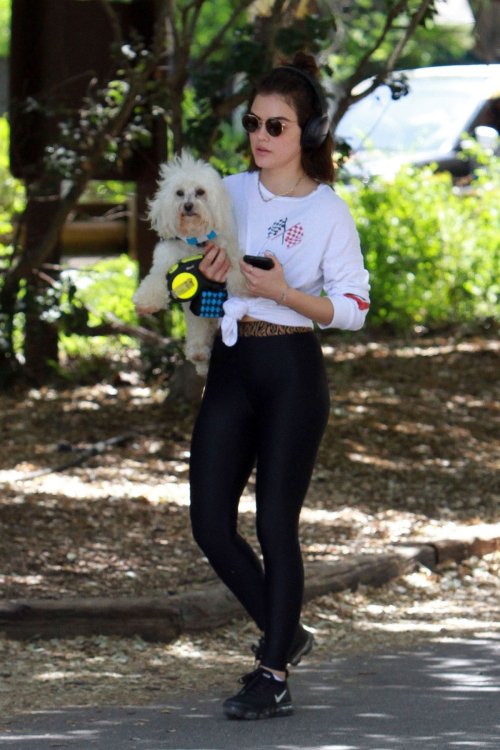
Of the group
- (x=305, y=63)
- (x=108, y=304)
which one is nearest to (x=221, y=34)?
(x=108, y=304)

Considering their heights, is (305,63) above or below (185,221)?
above

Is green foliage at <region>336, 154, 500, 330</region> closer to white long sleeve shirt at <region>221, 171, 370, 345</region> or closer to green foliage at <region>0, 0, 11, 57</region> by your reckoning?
white long sleeve shirt at <region>221, 171, 370, 345</region>

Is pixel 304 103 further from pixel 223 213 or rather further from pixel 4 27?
pixel 4 27

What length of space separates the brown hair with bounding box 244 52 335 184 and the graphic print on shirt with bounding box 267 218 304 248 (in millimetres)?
223

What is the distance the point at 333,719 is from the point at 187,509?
8.94 ft

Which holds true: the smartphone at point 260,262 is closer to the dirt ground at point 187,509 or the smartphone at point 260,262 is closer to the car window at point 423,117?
the dirt ground at point 187,509

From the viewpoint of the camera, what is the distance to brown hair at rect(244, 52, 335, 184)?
12.7ft

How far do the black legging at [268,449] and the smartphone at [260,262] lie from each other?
0.92ft

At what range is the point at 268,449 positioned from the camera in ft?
12.6

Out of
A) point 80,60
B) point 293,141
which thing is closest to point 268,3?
point 80,60

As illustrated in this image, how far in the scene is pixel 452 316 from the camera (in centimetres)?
1081

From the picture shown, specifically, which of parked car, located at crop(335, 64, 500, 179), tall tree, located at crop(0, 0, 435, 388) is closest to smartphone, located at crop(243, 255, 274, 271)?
tall tree, located at crop(0, 0, 435, 388)

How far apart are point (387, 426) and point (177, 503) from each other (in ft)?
7.17

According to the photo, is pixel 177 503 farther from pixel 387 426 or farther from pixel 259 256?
pixel 259 256
